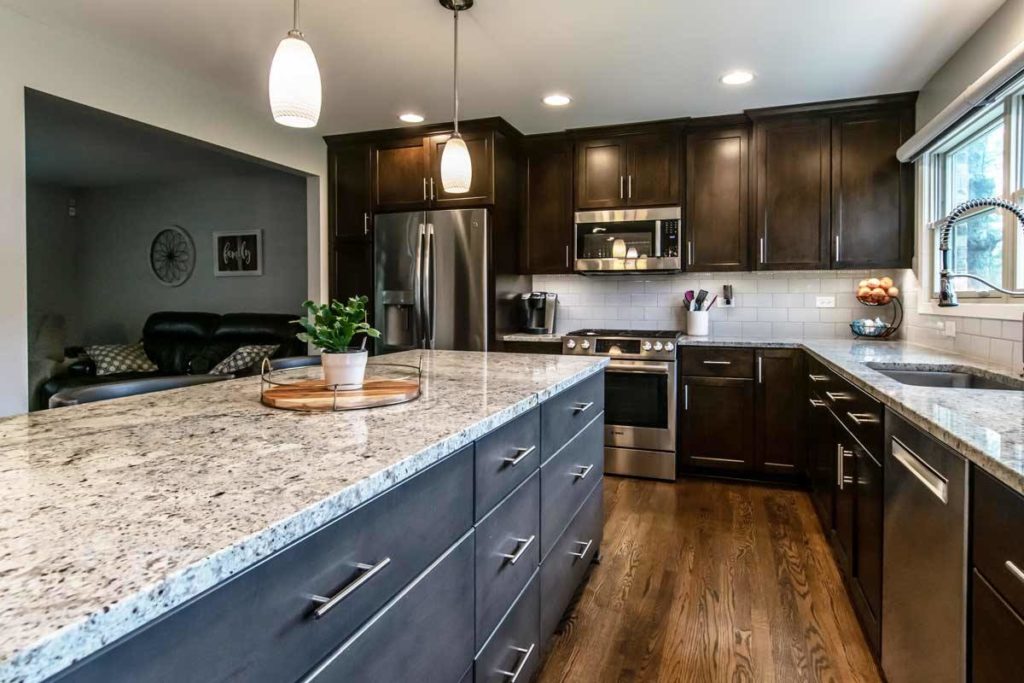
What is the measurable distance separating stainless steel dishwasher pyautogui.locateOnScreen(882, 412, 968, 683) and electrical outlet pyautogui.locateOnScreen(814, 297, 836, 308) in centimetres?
255

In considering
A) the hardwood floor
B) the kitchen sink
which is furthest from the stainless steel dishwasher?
the kitchen sink

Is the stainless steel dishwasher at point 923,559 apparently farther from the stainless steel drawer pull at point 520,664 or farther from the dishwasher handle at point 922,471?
the stainless steel drawer pull at point 520,664

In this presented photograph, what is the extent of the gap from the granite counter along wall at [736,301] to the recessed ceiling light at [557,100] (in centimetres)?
132

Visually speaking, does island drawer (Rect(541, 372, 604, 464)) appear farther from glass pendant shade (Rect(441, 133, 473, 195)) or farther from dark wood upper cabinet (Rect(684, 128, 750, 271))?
dark wood upper cabinet (Rect(684, 128, 750, 271))

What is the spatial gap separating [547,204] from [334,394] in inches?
123

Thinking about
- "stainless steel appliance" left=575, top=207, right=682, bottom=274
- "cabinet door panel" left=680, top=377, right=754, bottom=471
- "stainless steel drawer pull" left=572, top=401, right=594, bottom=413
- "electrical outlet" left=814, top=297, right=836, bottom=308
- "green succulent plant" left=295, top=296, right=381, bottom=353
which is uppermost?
"stainless steel appliance" left=575, top=207, right=682, bottom=274

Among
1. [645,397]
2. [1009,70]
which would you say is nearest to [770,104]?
[1009,70]

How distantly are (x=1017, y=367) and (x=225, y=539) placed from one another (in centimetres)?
264

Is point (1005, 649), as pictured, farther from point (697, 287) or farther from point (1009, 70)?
point (697, 287)

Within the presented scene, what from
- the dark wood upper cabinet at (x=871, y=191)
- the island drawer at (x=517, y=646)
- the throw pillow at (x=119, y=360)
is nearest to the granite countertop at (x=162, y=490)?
the island drawer at (x=517, y=646)

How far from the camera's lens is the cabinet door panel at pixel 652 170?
3869 mm

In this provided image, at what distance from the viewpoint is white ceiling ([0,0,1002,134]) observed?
2428mm

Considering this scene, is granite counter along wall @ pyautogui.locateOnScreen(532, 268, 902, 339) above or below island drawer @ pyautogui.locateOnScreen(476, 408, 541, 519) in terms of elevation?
above

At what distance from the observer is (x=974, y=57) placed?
2.59 meters
